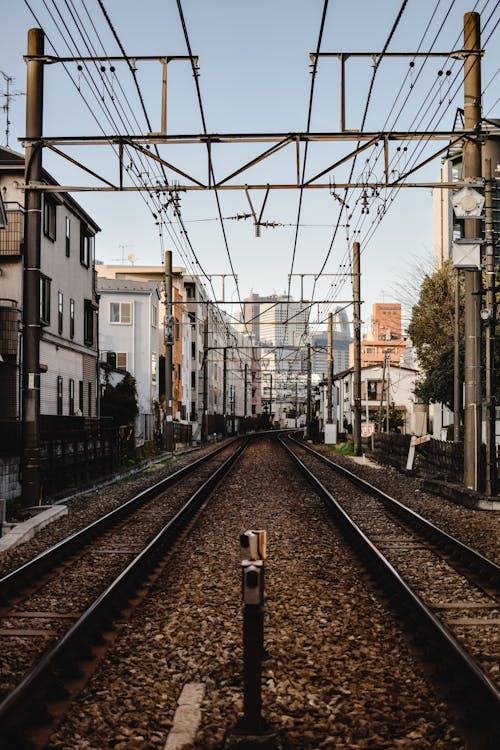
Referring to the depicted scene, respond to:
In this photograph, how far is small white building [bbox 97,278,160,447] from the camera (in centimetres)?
5134

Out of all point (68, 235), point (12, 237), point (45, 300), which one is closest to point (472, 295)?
point (12, 237)

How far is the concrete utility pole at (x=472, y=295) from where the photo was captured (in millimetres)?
15336

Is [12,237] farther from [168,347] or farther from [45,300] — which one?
[168,347]

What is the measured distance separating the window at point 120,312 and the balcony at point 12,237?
85.9 ft

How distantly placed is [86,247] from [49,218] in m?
5.78

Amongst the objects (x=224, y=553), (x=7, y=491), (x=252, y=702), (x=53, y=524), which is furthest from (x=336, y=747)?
(x=7, y=491)

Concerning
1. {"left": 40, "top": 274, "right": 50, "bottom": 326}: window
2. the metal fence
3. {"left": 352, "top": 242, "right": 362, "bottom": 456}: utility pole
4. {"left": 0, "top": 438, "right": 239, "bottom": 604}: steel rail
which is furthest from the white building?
the metal fence

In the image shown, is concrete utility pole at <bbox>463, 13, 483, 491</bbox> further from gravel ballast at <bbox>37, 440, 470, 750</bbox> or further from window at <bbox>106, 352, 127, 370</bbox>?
window at <bbox>106, 352, 127, 370</bbox>

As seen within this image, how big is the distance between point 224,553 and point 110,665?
15.7 ft

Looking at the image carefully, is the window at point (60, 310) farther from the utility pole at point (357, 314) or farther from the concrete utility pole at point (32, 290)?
the concrete utility pole at point (32, 290)

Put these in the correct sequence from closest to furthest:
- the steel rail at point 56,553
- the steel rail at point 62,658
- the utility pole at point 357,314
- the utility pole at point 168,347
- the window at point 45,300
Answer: the steel rail at point 62,658 < the steel rail at point 56,553 < the window at point 45,300 < the utility pole at point 357,314 < the utility pole at point 168,347

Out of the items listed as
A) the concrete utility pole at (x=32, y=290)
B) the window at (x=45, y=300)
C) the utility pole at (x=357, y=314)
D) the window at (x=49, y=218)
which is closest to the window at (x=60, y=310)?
the window at (x=45, y=300)

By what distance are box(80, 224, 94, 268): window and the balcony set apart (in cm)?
690

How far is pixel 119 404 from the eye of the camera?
40000 millimetres
